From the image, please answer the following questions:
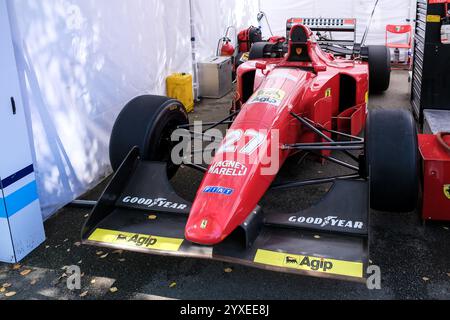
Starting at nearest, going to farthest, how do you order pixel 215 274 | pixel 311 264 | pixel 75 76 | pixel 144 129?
pixel 311 264
pixel 215 274
pixel 144 129
pixel 75 76

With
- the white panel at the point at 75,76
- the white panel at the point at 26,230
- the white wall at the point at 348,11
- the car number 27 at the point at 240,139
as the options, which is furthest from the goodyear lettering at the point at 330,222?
the white wall at the point at 348,11

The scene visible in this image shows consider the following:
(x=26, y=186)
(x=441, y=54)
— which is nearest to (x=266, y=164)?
(x=26, y=186)

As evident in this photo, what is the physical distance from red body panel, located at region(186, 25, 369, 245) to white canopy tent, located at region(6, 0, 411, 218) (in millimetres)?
1265

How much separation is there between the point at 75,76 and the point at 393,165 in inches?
107

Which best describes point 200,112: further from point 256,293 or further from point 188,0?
point 256,293

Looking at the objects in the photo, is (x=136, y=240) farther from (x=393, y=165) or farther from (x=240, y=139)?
(x=393, y=165)

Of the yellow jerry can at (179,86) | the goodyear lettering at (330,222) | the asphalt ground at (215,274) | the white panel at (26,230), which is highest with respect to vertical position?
the yellow jerry can at (179,86)

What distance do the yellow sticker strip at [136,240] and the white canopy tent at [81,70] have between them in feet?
3.91

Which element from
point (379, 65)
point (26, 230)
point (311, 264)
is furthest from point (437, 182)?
point (379, 65)

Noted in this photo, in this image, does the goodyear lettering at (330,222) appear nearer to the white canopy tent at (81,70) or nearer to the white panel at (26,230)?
the white panel at (26,230)

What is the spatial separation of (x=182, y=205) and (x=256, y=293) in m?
0.71

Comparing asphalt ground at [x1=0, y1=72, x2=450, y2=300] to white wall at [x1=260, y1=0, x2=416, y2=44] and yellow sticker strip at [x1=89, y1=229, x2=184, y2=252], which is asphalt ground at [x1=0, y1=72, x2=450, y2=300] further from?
white wall at [x1=260, y1=0, x2=416, y2=44]

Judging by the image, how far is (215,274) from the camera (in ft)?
10.1

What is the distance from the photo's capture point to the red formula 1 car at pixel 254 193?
8.65ft
